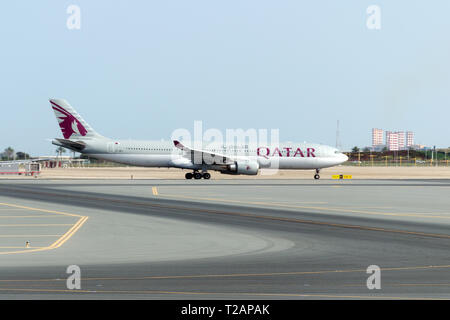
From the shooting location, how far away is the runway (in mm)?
11977

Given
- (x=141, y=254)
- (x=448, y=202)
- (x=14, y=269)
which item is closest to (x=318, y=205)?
(x=448, y=202)

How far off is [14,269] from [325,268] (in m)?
6.96

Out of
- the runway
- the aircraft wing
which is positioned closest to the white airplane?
the aircraft wing

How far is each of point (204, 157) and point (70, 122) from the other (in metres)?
15.4

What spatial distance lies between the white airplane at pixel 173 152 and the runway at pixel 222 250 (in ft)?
→ 108

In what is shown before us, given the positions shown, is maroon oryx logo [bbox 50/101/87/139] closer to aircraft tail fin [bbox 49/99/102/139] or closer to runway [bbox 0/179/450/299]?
aircraft tail fin [bbox 49/99/102/139]

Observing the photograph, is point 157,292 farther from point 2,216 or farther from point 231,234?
point 2,216

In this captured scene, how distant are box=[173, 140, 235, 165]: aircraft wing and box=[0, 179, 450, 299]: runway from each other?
3187 centimetres

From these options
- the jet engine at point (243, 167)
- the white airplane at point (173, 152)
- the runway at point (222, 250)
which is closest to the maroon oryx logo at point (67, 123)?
the white airplane at point (173, 152)

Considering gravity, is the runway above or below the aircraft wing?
below

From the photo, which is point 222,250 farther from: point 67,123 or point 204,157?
point 67,123

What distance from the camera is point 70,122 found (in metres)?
69.5

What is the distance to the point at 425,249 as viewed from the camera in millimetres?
17797

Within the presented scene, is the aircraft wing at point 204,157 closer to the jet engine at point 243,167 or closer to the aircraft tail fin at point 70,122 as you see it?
the jet engine at point 243,167
